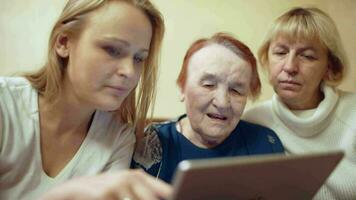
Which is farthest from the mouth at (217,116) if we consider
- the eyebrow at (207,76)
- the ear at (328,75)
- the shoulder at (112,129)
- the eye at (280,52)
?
the ear at (328,75)

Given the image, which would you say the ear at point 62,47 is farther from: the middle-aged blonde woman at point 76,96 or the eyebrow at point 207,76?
the eyebrow at point 207,76

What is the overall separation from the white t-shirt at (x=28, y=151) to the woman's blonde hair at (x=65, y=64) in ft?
0.14

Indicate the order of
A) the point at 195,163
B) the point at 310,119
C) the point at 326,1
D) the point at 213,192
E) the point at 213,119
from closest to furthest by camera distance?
the point at 195,163
the point at 213,192
the point at 213,119
the point at 310,119
the point at 326,1

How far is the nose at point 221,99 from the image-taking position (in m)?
1.01

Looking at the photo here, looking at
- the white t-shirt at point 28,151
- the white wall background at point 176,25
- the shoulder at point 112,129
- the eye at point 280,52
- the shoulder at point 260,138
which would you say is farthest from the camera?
the white wall background at point 176,25

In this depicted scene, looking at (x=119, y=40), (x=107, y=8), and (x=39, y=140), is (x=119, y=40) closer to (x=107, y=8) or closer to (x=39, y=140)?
(x=107, y=8)

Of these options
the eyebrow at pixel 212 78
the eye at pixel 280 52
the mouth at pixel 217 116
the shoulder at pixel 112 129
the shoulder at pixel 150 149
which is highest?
the eye at pixel 280 52

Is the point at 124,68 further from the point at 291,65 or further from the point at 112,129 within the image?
the point at 291,65

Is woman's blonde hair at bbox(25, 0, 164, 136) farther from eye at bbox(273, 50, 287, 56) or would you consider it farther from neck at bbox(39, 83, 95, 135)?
eye at bbox(273, 50, 287, 56)

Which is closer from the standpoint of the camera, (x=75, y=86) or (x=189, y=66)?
(x=75, y=86)

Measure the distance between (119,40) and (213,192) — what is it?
44 cm

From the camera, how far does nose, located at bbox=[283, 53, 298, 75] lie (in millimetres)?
1169

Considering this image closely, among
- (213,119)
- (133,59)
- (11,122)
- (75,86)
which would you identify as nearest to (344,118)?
(213,119)

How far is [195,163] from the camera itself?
18.7 inches
